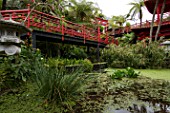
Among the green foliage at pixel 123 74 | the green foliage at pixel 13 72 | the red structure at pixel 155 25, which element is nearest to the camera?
the green foliage at pixel 13 72

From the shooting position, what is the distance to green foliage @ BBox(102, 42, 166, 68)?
1024cm

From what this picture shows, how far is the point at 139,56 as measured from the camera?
34.2ft

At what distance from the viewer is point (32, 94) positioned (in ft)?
10.5

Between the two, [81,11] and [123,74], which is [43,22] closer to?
[123,74]

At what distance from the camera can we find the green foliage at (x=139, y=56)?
33.6ft

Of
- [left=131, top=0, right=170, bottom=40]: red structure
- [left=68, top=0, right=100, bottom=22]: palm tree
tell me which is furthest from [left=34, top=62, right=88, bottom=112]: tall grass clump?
[left=131, top=0, right=170, bottom=40]: red structure

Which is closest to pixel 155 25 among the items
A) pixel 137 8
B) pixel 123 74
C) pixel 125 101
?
pixel 137 8

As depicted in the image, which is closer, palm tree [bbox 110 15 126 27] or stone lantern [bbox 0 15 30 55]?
stone lantern [bbox 0 15 30 55]

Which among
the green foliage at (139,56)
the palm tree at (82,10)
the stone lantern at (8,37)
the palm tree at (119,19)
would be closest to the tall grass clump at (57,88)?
the stone lantern at (8,37)

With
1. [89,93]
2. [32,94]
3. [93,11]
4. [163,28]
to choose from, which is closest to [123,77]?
[89,93]

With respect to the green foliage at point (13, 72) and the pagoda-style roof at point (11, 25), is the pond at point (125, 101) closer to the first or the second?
the green foliage at point (13, 72)

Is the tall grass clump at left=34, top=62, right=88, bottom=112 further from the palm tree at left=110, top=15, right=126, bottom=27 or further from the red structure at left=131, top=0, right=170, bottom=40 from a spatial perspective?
the palm tree at left=110, top=15, right=126, bottom=27

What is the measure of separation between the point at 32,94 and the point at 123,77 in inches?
150

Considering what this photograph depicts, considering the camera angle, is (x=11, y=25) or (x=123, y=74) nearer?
(x=11, y=25)
